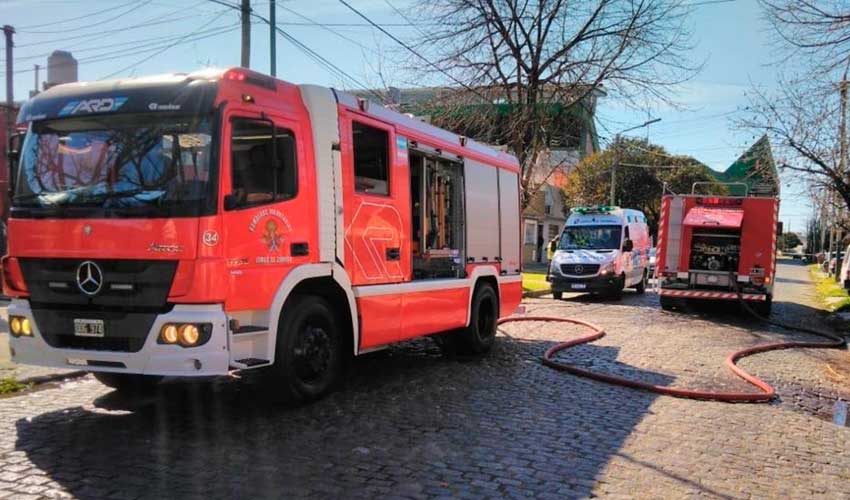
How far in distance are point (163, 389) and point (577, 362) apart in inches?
211

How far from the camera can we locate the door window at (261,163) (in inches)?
218

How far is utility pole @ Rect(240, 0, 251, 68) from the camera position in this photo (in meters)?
→ 14.3

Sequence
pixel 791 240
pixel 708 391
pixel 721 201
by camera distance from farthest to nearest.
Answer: pixel 791 240, pixel 721 201, pixel 708 391

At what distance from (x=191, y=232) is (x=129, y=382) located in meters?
2.61

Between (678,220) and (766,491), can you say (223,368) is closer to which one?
(766,491)

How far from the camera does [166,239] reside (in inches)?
204

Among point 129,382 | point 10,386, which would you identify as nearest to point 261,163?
point 129,382

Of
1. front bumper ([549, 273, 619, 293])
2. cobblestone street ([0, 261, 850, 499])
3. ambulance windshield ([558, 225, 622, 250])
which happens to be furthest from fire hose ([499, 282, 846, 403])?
ambulance windshield ([558, 225, 622, 250])

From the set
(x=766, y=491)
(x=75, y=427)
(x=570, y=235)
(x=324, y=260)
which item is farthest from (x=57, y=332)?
(x=570, y=235)

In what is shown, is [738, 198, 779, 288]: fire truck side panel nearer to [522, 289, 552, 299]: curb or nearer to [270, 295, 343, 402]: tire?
[522, 289, 552, 299]: curb

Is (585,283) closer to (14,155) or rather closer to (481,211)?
(481,211)

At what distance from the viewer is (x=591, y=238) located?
20344 millimetres

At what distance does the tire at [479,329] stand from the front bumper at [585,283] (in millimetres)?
9215

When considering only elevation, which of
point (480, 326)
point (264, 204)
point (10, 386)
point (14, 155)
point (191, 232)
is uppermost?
point (14, 155)
